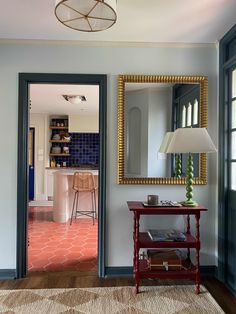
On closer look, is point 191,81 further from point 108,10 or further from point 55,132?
point 55,132

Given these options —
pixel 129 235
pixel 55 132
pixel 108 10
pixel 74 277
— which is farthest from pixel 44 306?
pixel 55 132

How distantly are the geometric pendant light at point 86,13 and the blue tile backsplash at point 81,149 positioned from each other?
575 cm

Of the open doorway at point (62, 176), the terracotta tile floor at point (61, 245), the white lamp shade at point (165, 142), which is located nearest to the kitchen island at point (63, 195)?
the open doorway at point (62, 176)

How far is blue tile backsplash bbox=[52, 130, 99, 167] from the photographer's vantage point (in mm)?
7898

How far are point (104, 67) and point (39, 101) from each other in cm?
341

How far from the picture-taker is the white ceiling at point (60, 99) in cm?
484

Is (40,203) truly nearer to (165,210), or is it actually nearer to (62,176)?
(62,176)

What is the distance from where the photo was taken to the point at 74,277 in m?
2.95

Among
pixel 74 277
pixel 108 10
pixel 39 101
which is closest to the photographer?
pixel 108 10

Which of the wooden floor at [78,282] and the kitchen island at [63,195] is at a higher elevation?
the kitchen island at [63,195]

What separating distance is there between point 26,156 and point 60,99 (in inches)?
121

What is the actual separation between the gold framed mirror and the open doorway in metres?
0.95

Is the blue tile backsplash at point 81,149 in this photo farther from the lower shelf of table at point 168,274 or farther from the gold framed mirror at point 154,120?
the lower shelf of table at point 168,274

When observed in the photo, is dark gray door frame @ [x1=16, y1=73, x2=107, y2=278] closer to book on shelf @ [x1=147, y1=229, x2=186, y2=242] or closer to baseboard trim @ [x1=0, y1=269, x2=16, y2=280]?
baseboard trim @ [x1=0, y1=269, x2=16, y2=280]
